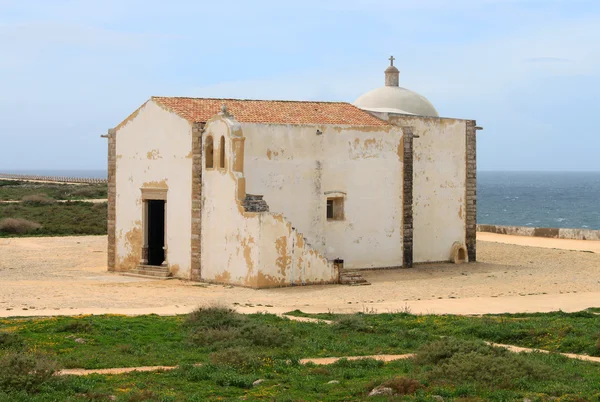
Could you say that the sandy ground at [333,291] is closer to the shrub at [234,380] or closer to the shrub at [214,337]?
the shrub at [214,337]

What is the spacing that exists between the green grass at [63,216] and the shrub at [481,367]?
32530 mm

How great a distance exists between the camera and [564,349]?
15617 mm

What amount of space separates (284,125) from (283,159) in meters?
1.01

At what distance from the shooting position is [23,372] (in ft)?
39.9

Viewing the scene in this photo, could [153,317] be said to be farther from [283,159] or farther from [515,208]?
[515,208]

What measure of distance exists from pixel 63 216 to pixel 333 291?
32069 millimetres

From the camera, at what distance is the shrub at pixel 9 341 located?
1483cm

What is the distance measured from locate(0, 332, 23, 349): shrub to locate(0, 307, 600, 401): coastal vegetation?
0.02 m

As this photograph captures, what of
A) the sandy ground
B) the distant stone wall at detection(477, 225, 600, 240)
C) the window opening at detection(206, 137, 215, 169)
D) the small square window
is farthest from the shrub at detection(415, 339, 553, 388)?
the distant stone wall at detection(477, 225, 600, 240)

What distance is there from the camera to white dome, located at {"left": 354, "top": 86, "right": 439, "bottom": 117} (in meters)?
33.2

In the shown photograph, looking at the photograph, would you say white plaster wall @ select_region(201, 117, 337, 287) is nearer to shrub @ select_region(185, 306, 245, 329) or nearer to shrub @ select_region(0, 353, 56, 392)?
shrub @ select_region(185, 306, 245, 329)

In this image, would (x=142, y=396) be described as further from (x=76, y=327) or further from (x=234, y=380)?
(x=76, y=327)

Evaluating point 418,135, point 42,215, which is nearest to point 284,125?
point 418,135

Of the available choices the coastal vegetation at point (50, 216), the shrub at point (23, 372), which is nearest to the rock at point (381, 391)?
the shrub at point (23, 372)
